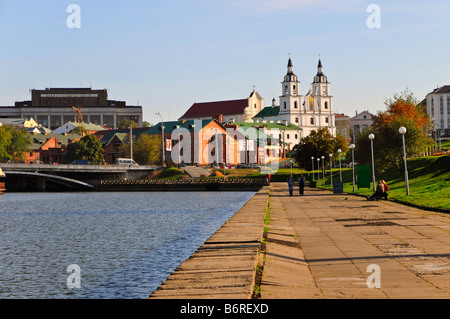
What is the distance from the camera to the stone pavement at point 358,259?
10.6 metres

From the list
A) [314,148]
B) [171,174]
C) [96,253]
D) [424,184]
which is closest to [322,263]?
[96,253]

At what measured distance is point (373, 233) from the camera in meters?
20.5

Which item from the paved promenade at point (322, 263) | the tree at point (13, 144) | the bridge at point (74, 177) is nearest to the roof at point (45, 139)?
the tree at point (13, 144)

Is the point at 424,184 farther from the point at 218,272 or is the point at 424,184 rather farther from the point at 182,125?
the point at 182,125

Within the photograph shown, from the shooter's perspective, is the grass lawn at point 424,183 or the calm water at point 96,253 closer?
the calm water at point 96,253

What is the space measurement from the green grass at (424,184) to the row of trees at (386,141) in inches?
83.3

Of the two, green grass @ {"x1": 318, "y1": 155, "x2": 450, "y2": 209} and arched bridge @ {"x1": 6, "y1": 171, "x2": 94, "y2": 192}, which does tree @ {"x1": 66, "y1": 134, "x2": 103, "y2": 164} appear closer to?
arched bridge @ {"x1": 6, "y1": 171, "x2": 94, "y2": 192}

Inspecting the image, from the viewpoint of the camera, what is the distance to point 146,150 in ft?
529

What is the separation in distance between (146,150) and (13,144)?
37.1 metres

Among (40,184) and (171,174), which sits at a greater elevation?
(171,174)

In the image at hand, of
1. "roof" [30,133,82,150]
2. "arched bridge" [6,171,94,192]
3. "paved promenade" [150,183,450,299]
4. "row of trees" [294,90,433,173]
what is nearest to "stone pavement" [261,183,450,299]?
"paved promenade" [150,183,450,299]

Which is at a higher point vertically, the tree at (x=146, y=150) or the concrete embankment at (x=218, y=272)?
the tree at (x=146, y=150)

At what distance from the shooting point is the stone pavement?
10562mm

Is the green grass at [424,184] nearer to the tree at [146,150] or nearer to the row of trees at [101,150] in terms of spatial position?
the tree at [146,150]
